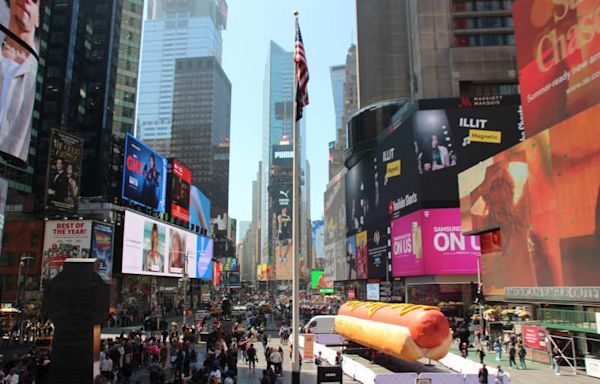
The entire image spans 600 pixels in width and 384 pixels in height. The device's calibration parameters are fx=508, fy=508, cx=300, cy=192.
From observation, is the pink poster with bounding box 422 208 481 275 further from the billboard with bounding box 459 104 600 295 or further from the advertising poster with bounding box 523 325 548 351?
the advertising poster with bounding box 523 325 548 351

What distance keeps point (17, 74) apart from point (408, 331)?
35.5 meters

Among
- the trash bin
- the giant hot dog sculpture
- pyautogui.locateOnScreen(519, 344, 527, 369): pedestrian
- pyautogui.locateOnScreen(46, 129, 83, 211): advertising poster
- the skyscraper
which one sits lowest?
pyautogui.locateOnScreen(519, 344, 527, 369): pedestrian

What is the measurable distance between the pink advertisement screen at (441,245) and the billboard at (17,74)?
4639cm

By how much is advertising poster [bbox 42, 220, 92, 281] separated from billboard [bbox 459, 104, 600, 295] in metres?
38.1

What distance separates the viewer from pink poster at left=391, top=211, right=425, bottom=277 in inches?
2611

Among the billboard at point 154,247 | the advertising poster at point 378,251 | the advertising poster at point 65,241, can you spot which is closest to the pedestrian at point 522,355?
the billboard at point 154,247

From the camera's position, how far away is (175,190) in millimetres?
79750

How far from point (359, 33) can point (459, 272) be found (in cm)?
6779

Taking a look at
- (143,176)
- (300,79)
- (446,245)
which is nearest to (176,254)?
(143,176)

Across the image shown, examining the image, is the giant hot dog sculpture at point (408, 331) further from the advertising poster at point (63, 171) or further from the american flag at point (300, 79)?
the advertising poster at point (63, 171)

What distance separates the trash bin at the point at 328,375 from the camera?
18906 mm

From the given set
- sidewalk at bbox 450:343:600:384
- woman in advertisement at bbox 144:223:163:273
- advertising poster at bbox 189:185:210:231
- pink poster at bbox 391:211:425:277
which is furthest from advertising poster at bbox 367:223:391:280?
sidewalk at bbox 450:343:600:384

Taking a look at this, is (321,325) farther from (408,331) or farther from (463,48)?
(463,48)

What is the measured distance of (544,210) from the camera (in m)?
33.0
